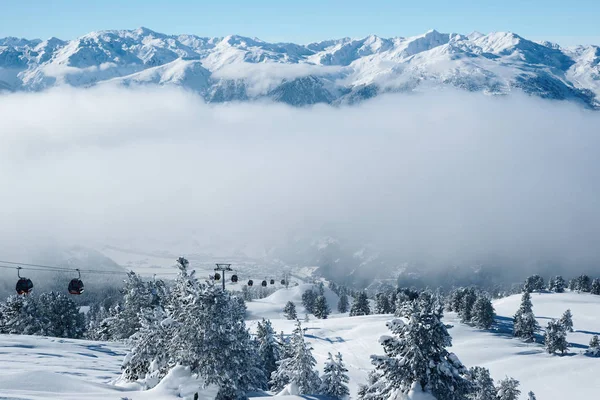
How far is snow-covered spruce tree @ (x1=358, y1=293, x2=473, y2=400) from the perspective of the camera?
94.5 ft

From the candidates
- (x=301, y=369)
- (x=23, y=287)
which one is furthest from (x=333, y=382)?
(x=23, y=287)

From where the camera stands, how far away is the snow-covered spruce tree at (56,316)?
289ft

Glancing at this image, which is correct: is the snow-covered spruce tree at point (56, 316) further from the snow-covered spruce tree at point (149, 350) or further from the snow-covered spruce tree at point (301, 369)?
the snow-covered spruce tree at point (149, 350)

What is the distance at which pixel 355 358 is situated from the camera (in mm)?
110250

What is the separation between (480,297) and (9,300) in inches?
4444

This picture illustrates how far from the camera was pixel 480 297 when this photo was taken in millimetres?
132375

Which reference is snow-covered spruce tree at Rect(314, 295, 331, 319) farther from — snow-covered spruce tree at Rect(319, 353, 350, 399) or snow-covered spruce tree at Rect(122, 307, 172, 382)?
snow-covered spruce tree at Rect(122, 307, 172, 382)

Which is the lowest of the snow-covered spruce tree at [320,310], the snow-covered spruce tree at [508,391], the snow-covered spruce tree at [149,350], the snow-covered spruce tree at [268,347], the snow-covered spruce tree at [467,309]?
the snow-covered spruce tree at [320,310]

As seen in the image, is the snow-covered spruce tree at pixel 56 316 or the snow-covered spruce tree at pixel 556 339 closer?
the snow-covered spruce tree at pixel 56 316

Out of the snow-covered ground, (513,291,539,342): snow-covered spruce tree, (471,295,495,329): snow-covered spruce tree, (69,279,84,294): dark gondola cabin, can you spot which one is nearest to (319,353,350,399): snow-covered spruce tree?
the snow-covered ground

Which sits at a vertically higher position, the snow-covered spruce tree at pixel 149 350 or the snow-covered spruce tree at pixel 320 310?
the snow-covered spruce tree at pixel 149 350

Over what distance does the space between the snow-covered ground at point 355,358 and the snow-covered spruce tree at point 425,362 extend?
12.3 metres

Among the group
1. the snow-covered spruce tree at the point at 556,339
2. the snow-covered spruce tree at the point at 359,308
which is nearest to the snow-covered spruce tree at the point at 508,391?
the snow-covered spruce tree at the point at 556,339

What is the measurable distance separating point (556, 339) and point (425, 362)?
9393 centimetres
